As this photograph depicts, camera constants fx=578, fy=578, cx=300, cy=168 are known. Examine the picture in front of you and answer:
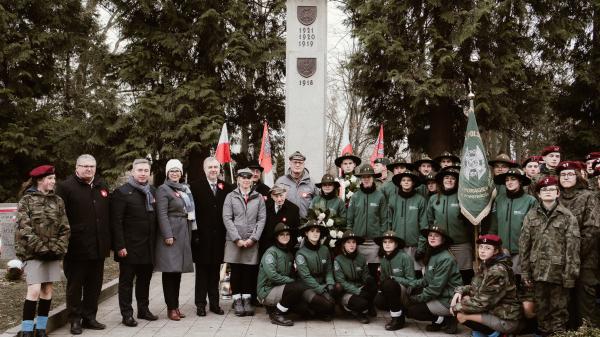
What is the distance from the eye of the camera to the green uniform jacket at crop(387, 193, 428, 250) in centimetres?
757

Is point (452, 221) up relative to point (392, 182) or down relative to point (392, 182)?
down

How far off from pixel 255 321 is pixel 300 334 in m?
0.88

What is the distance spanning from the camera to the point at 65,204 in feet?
21.2

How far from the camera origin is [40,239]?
592cm

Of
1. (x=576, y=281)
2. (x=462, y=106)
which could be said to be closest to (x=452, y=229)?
(x=576, y=281)

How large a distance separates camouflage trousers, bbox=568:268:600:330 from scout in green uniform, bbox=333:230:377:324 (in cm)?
232

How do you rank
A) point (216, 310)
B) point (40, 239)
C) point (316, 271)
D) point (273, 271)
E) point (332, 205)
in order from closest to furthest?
point (40, 239) → point (273, 271) → point (316, 271) → point (216, 310) → point (332, 205)

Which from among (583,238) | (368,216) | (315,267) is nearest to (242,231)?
(315,267)

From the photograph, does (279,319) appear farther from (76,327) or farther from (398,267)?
(76,327)

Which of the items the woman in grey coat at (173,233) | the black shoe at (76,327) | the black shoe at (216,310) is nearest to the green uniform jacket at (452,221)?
the black shoe at (216,310)

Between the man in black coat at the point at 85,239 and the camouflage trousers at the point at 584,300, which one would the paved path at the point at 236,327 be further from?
the camouflage trousers at the point at 584,300

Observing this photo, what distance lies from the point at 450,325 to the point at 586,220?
194cm

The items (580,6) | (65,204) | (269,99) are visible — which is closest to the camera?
(65,204)

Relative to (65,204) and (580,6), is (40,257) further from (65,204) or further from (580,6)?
(580,6)
